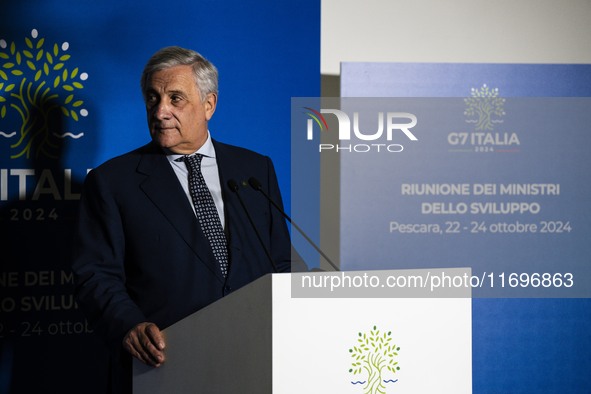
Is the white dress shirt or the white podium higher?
the white dress shirt

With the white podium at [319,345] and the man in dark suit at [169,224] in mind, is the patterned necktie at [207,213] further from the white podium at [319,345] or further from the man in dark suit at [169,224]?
the white podium at [319,345]

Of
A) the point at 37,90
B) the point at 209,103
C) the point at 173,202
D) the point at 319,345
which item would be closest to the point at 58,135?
the point at 37,90

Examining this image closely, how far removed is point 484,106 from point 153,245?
226cm

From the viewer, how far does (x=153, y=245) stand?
8.16 feet

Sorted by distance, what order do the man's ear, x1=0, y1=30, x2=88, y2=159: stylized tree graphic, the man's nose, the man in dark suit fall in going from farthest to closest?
x1=0, y1=30, x2=88, y2=159: stylized tree graphic → the man's ear → the man's nose → the man in dark suit

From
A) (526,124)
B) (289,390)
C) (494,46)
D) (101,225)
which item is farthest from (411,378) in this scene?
(494,46)

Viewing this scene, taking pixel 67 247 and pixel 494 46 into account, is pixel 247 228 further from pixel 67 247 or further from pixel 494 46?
pixel 494 46

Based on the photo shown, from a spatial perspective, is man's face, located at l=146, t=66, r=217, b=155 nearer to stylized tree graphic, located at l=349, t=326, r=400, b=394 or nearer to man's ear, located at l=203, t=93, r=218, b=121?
man's ear, located at l=203, t=93, r=218, b=121

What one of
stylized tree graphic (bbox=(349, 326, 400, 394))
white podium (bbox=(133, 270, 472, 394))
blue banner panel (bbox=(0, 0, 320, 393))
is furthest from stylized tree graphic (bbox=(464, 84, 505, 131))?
stylized tree graphic (bbox=(349, 326, 400, 394))

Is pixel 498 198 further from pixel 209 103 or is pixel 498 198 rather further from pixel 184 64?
pixel 184 64

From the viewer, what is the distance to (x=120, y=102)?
369cm

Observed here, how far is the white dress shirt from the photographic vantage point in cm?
263

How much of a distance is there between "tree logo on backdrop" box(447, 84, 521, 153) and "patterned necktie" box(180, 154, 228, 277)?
1.84 metres

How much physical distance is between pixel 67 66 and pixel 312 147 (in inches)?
48.6
